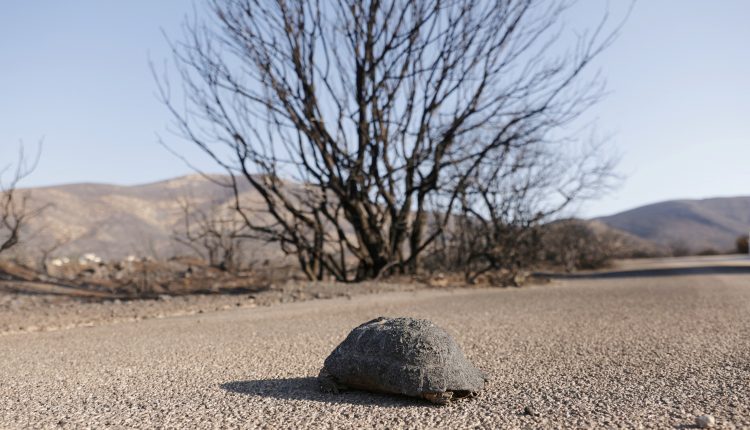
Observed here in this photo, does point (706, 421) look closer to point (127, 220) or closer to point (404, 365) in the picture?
point (404, 365)

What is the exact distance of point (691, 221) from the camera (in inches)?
3211

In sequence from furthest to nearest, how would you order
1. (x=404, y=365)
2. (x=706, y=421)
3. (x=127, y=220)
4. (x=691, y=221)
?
(x=691, y=221) → (x=127, y=220) → (x=404, y=365) → (x=706, y=421)

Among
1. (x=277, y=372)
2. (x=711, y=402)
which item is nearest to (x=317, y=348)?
(x=277, y=372)

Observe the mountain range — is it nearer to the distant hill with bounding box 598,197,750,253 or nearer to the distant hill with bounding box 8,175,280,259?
the distant hill with bounding box 8,175,280,259

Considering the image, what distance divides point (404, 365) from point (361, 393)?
19.4 inches

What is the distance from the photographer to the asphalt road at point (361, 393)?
13.3ft

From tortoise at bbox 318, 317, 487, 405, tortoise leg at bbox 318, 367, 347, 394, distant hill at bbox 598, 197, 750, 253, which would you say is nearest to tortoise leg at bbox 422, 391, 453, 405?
tortoise at bbox 318, 317, 487, 405

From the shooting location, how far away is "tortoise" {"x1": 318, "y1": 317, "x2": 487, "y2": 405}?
4305 millimetres

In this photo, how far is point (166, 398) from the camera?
458 centimetres

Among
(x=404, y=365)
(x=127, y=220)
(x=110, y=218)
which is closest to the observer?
(x=404, y=365)

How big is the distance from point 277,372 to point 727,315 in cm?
629

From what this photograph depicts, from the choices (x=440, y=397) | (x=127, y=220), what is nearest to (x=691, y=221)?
(x=127, y=220)

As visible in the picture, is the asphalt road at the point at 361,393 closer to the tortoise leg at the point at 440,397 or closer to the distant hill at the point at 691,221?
the tortoise leg at the point at 440,397

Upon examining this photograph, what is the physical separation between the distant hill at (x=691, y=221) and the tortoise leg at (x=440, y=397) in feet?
225
